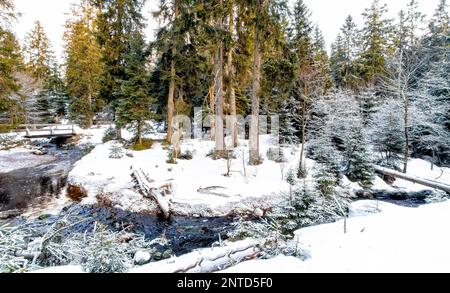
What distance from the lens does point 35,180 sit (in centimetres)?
1033

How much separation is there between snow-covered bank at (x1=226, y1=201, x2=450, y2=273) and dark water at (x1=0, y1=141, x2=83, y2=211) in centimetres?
911

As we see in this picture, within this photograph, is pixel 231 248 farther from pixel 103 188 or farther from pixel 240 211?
pixel 103 188

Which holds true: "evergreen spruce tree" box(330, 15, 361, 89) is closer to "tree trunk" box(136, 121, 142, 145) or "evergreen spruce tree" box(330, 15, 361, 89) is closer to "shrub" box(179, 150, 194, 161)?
"shrub" box(179, 150, 194, 161)

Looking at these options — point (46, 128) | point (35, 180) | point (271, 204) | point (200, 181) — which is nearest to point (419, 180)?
point (271, 204)

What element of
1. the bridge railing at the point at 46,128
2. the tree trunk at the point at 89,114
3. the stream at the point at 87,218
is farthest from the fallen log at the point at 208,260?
the tree trunk at the point at 89,114

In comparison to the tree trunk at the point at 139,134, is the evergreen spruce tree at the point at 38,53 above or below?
above

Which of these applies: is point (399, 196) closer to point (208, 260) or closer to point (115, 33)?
point (208, 260)

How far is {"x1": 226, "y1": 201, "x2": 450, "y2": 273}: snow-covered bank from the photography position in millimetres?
2670

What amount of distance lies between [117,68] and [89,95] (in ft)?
32.8

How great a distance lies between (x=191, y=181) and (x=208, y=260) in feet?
20.5

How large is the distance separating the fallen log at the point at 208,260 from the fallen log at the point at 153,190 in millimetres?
4085

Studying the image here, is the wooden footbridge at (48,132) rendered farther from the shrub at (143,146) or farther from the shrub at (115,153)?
the shrub at (115,153)

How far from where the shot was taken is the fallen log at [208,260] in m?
2.88

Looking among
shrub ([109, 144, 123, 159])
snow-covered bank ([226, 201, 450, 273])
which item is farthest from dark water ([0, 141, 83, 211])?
snow-covered bank ([226, 201, 450, 273])
